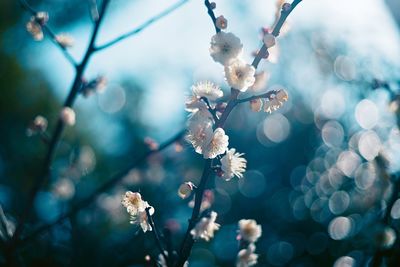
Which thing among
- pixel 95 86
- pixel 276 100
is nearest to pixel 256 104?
pixel 276 100

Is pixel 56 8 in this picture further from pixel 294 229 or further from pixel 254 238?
pixel 254 238

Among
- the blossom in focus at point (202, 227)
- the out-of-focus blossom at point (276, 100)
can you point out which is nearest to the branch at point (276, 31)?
the out-of-focus blossom at point (276, 100)

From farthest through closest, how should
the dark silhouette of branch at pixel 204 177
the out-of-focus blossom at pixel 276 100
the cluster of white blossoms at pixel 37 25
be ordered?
the cluster of white blossoms at pixel 37 25 < the out-of-focus blossom at pixel 276 100 < the dark silhouette of branch at pixel 204 177

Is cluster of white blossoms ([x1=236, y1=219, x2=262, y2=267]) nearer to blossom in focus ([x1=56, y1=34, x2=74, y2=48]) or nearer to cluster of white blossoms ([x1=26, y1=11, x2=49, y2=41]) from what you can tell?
blossom in focus ([x1=56, y1=34, x2=74, y2=48])

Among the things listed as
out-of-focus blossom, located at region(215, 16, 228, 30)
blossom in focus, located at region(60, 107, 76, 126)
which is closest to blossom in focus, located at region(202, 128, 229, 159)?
out-of-focus blossom, located at region(215, 16, 228, 30)

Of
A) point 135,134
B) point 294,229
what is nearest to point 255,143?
point 294,229

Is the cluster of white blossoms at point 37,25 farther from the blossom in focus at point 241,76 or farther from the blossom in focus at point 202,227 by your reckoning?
the blossom in focus at point 202,227

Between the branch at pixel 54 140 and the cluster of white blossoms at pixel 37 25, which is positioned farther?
the cluster of white blossoms at pixel 37 25
